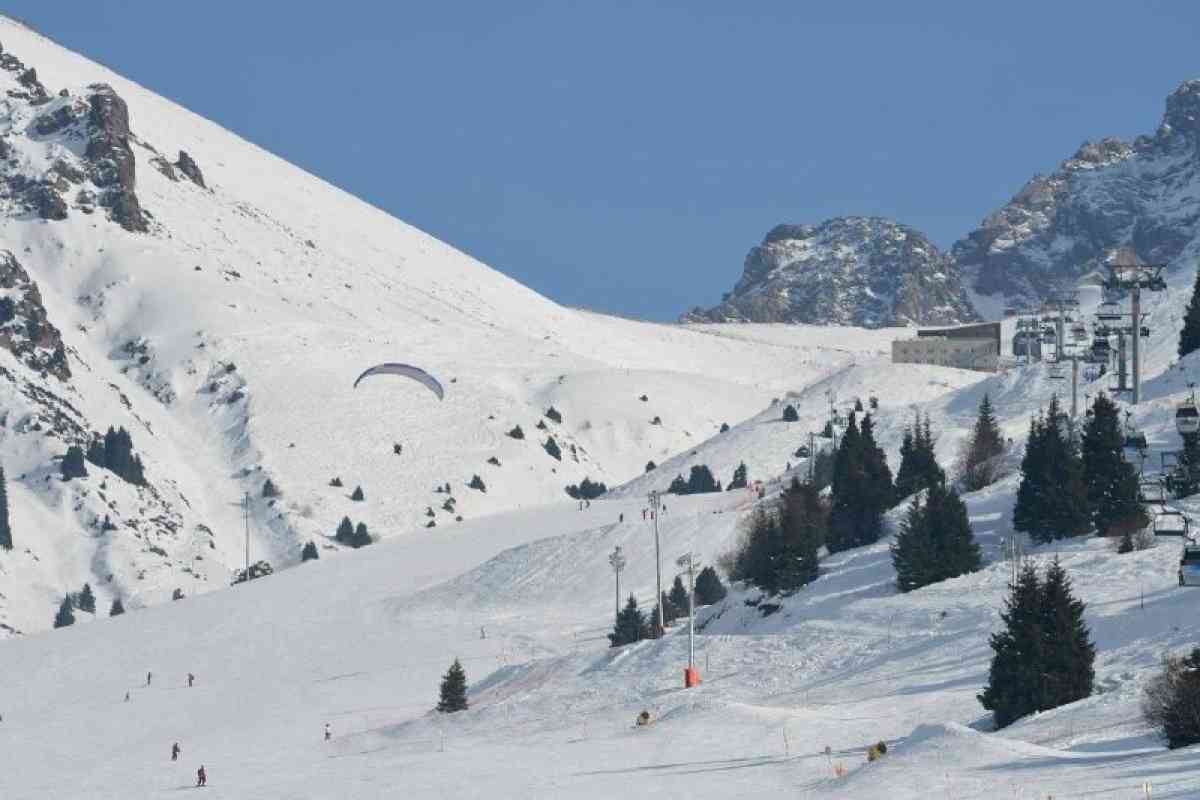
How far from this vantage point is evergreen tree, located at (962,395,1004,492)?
356ft

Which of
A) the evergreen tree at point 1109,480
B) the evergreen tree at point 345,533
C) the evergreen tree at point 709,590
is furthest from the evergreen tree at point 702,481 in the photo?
the evergreen tree at point 1109,480

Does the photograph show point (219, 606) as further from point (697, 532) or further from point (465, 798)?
point (465, 798)

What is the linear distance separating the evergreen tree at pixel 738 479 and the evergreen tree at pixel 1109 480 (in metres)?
62.5

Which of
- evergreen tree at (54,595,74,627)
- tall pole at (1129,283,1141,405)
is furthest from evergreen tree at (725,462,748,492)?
evergreen tree at (54,595,74,627)

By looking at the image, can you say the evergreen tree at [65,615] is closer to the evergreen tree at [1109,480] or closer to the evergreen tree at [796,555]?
the evergreen tree at [796,555]

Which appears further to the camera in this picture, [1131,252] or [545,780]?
[1131,252]

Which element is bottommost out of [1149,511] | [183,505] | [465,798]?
[465,798]

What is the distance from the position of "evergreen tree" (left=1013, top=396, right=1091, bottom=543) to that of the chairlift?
4646mm

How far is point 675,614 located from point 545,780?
136ft

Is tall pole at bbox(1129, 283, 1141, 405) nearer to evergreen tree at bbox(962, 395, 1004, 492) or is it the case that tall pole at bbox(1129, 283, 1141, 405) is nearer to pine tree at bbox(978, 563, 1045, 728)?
evergreen tree at bbox(962, 395, 1004, 492)

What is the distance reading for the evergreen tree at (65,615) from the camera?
155000 millimetres

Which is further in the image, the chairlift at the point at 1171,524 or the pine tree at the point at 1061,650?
the chairlift at the point at 1171,524

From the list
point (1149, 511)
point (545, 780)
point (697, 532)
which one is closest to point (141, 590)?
point (697, 532)

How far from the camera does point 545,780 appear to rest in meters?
60.9
